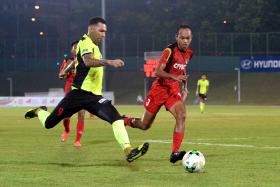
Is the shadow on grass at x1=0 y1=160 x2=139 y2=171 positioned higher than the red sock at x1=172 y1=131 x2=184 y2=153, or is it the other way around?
the red sock at x1=172 y1=131 x2=184 y2=153

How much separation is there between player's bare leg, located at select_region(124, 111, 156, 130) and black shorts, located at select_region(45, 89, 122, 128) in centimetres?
145

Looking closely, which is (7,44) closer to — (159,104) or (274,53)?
(274,53)

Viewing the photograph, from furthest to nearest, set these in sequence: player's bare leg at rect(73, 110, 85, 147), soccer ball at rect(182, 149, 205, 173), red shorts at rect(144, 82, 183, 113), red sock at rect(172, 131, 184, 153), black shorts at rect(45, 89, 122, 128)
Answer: player's bare leg at rect(73, 110, 85, 147), red shorts at rect(144, 82, 183, 113), red sock at rect(172, 131, 184, 153), black shorts at rect(45, 89, 122, 128), soccer ball at rect(182, 149, 205, 173)

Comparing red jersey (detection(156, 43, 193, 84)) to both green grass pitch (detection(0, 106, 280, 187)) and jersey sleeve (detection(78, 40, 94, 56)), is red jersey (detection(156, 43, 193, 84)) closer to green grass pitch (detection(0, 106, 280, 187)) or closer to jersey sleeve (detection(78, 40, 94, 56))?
jersey sleeve (detection(78, 40, 94, 56))

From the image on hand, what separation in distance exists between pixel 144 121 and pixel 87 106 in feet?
5.69

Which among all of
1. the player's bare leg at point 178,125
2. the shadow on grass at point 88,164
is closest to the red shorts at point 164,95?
the player's bare leg at point 178,125

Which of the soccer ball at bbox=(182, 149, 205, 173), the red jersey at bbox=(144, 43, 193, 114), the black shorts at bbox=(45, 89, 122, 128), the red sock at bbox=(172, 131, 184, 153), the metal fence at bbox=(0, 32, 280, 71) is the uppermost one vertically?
the metal fence at bbox=(0, 32, 280, 71)

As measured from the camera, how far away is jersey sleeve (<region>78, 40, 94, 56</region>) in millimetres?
11875

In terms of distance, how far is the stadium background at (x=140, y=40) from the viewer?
2857 inches

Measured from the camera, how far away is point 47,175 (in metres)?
10.4

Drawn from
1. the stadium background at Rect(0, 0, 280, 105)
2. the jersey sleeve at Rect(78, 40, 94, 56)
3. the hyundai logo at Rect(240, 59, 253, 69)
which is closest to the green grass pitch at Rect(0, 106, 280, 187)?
the jersey sleeve at Rect(78, 40, 94, 56)

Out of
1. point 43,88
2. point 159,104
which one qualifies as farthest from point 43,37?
point 159,104

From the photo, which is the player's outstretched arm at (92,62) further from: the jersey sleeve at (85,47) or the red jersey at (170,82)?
the red jersey at (170,82)

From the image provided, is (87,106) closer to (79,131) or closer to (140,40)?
(79,131)
